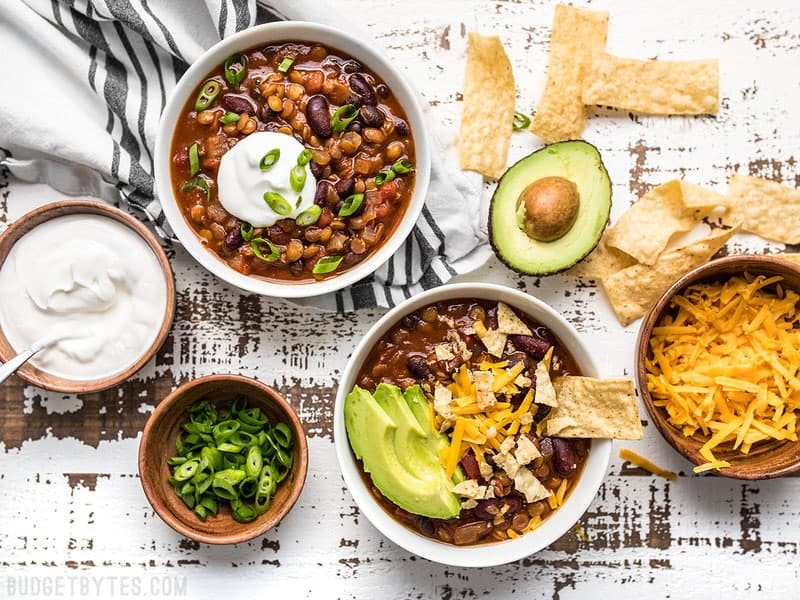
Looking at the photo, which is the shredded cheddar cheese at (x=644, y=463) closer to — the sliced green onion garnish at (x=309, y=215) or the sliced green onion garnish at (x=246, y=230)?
the sliced green onion garnish at (x=309, y=215)

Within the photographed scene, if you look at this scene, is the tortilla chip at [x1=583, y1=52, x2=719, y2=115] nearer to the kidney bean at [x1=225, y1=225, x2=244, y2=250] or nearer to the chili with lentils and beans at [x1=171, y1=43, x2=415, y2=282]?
the chili with lentils and beans at [x1=171, y1=43, x2=415, y2=282]

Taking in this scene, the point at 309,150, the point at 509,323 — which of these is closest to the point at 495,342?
the point at 509,323

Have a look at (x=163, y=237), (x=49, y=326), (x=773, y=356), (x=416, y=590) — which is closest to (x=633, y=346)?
(x=773, y=356)

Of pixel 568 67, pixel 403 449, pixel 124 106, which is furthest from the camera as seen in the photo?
pixel 568 67

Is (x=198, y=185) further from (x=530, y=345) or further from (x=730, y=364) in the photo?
(x=730, y=364)

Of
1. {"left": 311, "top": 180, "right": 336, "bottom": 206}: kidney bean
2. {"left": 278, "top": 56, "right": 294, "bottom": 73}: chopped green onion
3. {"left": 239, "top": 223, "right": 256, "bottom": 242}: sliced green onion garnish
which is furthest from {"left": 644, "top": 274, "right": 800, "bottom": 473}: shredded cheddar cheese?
{"left": 278, "top": 56, "right": 294, "bottom": 73}: chopped green onion
